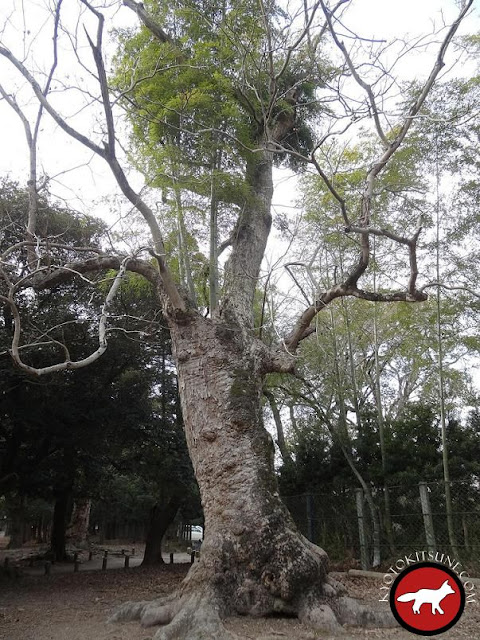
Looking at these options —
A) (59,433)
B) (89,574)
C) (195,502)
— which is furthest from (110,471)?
(59,433)

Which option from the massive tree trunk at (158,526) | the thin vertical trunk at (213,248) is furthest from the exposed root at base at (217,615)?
the massive tree trunk at (158,526)

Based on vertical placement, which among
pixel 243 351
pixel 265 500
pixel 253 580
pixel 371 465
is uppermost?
pixel 243 351

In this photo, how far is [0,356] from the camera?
308 inches

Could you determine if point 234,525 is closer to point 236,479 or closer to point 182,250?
point 236,479

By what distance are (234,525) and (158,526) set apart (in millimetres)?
9997

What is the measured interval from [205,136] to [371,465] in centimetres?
702

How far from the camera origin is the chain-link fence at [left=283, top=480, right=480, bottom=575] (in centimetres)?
717

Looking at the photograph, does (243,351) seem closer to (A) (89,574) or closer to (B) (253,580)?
(B) (253,580)

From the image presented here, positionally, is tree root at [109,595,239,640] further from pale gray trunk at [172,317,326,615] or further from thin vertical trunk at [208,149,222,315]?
thin vertical trunk at [208,149,222,315]

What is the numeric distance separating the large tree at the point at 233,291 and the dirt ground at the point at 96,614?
0.21 meters

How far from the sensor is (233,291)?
634cm

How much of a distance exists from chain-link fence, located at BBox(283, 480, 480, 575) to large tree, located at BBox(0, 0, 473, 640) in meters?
3.12

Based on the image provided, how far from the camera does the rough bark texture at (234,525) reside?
13.7ft

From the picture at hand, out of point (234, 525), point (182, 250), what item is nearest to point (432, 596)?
point (234, 525)
